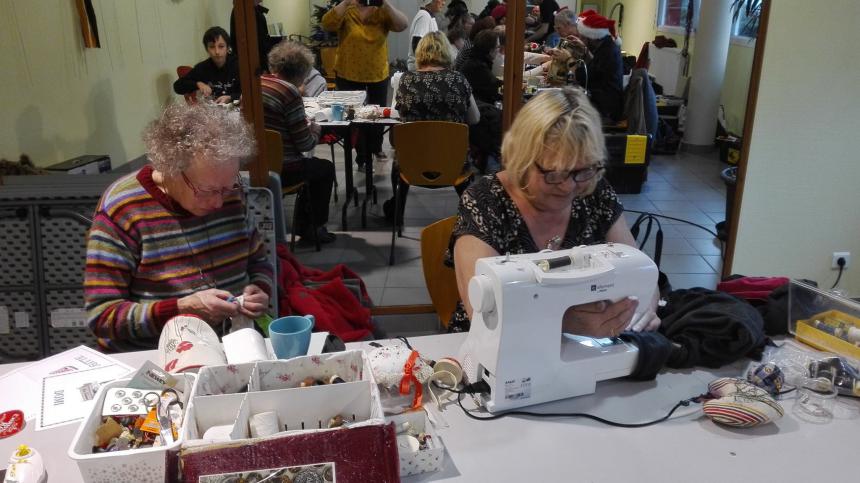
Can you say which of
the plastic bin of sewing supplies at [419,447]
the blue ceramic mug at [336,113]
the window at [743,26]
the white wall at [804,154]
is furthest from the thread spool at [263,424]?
the window at [743,26]

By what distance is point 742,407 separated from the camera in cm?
115

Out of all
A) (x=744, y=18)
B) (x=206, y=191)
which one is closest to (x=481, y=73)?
(x=744, y=18)

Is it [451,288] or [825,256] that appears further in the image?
[825,256]

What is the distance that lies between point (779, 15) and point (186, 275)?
263 cm

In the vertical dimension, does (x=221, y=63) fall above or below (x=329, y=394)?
above

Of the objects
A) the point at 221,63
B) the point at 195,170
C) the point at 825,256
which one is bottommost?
the point at 825,256

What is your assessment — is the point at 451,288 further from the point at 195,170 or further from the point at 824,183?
the point at 824,183

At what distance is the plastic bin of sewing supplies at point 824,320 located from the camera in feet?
4.61

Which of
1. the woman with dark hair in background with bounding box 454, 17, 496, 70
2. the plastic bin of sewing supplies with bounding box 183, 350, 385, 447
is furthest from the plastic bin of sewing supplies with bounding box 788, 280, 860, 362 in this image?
the woman with dark hair in background with bounding box 454, 17, 496, 70

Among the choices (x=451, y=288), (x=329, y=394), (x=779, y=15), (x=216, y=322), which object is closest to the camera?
(x=329, y=394)

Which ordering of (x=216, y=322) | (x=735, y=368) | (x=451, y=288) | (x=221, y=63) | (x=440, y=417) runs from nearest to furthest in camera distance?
(x=440, y=417) < (x=735, y=368) < (x=216, y=322) < (x=451, y=288) < (x=221, y=63)

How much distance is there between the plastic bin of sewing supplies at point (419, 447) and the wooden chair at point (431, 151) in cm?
244

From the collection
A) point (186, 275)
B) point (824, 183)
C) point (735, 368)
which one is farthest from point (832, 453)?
point (824, 183)

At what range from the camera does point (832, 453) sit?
110 centimetres
